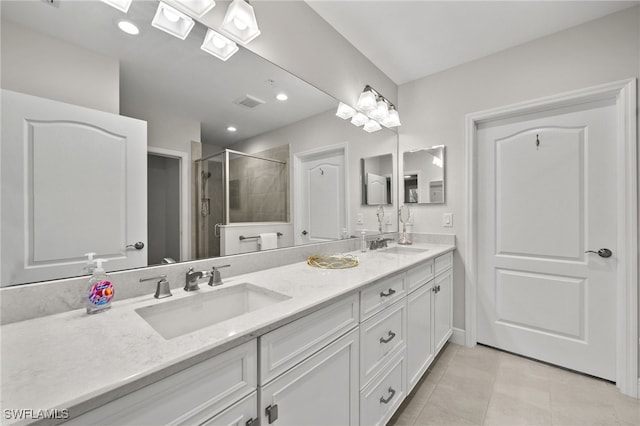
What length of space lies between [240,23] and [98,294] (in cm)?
133

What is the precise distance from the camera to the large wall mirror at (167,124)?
2.70 feet

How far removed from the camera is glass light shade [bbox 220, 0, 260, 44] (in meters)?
1.26

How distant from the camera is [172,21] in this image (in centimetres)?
112

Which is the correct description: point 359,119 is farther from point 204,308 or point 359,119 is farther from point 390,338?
point 204,308

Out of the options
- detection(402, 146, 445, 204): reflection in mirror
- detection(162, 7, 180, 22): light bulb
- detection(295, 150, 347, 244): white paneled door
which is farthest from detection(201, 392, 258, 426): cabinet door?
detection(402, 146, 445, 204): reflection in mirror

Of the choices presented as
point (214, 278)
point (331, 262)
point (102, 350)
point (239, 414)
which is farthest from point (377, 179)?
point (102, 350)

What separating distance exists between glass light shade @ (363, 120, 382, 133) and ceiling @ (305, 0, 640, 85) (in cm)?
55

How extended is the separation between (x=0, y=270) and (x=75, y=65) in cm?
70

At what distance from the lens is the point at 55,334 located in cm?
70

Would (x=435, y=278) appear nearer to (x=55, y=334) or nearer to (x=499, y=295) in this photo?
(x=499, y=295)

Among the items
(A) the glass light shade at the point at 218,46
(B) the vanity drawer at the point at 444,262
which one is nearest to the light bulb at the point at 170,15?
(A) the glass light shade at the point at 218,46

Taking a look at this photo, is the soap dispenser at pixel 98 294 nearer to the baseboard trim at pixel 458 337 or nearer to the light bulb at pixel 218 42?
the light bulb at pixel 218 42

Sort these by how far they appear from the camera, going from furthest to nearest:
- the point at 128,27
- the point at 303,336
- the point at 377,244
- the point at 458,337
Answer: the point at 458,337, the point at 377,244, the point at 128,27, the point at 303,336

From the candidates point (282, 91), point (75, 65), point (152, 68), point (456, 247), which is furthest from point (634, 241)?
point (75, 65)
